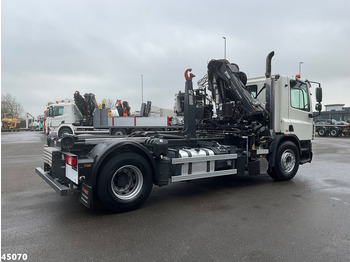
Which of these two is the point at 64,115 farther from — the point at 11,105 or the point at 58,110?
the point at 11,105

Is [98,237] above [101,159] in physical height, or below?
below

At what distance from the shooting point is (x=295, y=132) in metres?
7.51

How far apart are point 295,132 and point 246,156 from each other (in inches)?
75.7

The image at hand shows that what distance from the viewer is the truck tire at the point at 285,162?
7.08 meters

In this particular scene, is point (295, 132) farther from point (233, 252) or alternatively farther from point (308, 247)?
point (233, 252)

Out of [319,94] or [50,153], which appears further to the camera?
[319,94]

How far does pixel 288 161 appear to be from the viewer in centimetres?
744

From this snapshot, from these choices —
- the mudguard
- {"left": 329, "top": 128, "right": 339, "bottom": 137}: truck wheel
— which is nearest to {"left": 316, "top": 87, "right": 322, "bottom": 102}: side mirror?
the mudguard

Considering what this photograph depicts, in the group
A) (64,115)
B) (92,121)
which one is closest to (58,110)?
(64,115)

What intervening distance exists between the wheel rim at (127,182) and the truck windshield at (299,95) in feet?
15.9

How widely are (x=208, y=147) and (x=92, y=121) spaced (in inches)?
566

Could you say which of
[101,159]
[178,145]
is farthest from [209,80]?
[101,159]

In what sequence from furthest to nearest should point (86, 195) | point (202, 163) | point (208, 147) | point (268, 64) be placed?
1. point (268, 64)
2. point (208, 147)
3. point (202, 163)
4. point (86, 195)

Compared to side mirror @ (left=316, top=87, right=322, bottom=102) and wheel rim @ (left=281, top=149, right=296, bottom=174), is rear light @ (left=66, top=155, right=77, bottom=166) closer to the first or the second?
wheel rim @ (left=281, top=149, right=296, bottom=174)
